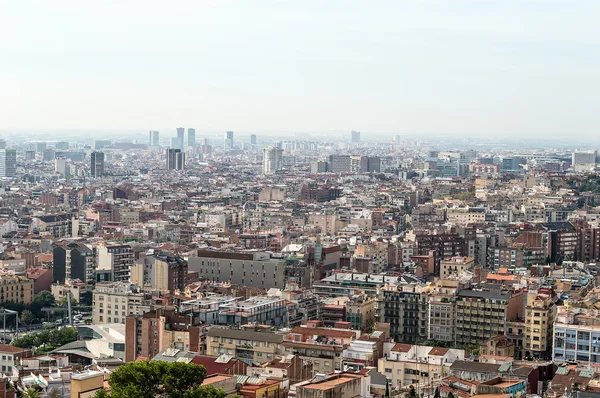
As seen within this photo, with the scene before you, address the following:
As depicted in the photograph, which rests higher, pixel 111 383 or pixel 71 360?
pixel 111 383

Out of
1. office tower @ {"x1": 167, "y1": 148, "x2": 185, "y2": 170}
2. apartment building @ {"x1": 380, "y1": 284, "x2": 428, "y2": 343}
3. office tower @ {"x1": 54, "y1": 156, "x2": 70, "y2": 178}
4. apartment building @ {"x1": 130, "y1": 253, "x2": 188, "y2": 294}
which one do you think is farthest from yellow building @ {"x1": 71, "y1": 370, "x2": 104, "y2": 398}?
office tower @ {"x1": 167, "y1": 148, "x2": 185, "y2": 170}

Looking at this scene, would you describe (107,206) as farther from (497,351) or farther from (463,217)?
(497,351)

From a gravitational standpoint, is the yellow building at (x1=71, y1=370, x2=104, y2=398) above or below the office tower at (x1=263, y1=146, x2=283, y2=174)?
above

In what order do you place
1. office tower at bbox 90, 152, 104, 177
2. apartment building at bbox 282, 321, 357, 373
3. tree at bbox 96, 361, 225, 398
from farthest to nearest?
1. office tower at bbox 90, 152, 104, 177
2. apartment building at bbox 282, 321, 357, 373
3. tree at bbox 96, 361, 225, 398

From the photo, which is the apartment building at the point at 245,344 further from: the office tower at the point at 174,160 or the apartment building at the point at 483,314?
the office tower at the point at 174,160

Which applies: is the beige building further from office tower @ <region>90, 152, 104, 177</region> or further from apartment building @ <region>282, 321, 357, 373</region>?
office tower @ <region>90, 152, 104, 177</region>

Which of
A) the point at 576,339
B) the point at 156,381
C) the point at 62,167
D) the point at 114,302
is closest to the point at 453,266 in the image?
the point at 114,302

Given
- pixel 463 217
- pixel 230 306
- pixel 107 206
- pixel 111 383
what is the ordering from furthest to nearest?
pixel 107 206 < pixel 463 217 < pixel 230 306 < pixel 111 383

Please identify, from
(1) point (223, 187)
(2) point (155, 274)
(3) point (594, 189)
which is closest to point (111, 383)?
(2) point (155, 274)
